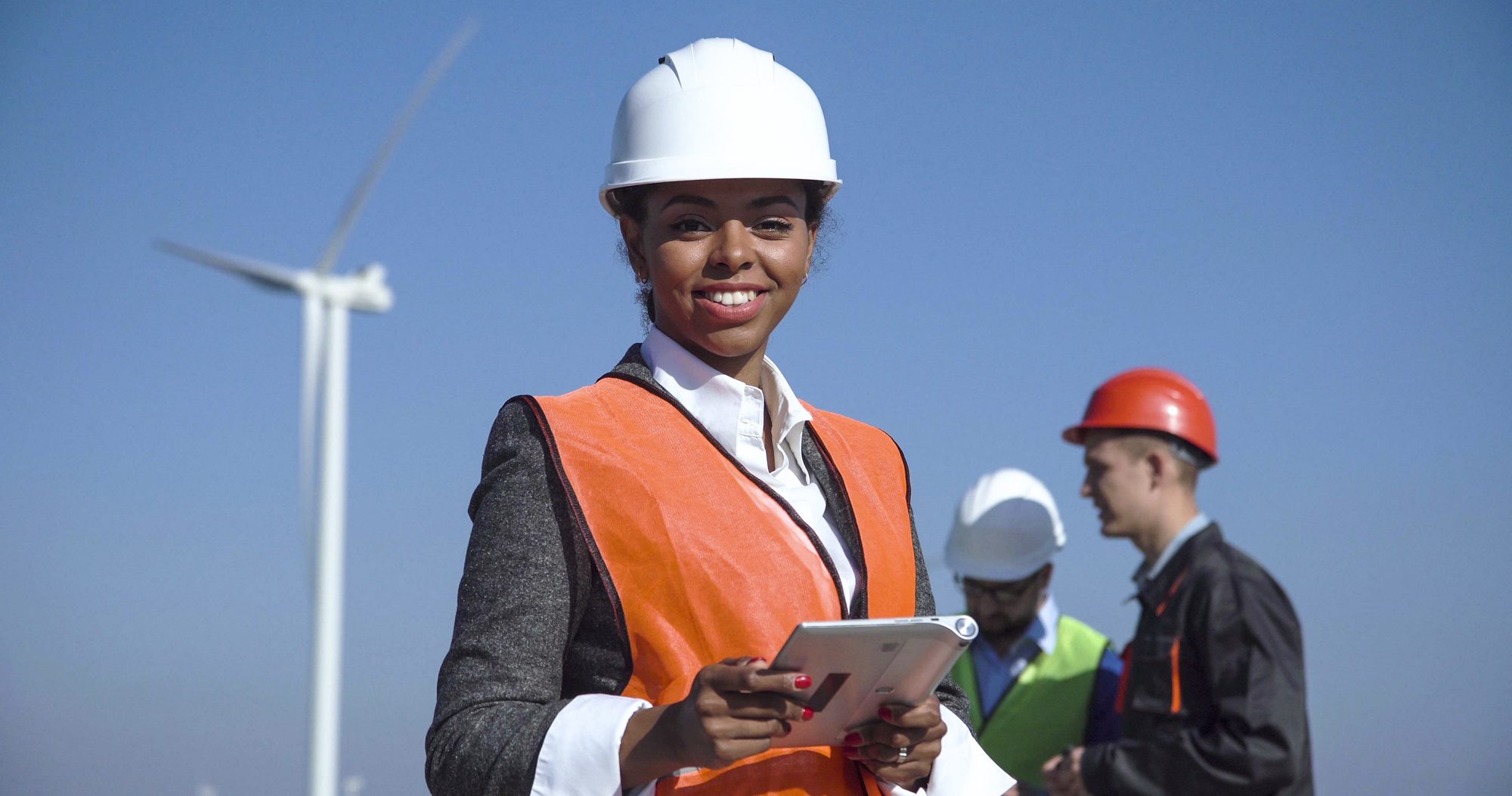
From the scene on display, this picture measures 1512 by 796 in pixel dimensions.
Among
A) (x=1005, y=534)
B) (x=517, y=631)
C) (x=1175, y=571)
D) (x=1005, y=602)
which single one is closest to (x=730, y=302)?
(x=517, y=631)

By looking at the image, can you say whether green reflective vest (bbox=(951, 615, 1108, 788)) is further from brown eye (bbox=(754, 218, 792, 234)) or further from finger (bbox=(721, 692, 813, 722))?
finger (bbox=(721, 692, 813, 722))

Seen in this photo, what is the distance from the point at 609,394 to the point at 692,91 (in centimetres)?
66

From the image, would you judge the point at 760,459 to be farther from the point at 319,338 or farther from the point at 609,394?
the point at 319,338

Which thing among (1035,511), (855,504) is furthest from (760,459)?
(1035,511)

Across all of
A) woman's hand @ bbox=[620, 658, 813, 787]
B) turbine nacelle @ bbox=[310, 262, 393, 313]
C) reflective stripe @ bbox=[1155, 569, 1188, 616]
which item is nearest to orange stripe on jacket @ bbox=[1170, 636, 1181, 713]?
reflective stripe @ bbox=[1155, 569, 1188, 616]

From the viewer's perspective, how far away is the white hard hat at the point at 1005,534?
9.32m

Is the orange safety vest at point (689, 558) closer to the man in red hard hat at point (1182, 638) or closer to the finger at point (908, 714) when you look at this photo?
the finger at point (908, 714)

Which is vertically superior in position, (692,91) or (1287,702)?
(692,91)

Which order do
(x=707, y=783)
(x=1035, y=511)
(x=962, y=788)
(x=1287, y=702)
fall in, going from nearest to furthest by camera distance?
(x=707, y=783) < (x=962, y=788) < (x=1287, y=702) < (x=1035, y=511)

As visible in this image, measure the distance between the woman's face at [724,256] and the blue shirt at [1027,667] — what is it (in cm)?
541

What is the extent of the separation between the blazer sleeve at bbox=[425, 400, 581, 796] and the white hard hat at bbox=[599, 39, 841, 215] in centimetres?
66

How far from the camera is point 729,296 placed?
11.3 feet

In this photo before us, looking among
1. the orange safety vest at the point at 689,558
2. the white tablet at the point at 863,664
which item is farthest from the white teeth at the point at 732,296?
the white tablet at the point at 863,664

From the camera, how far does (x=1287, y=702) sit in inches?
216
